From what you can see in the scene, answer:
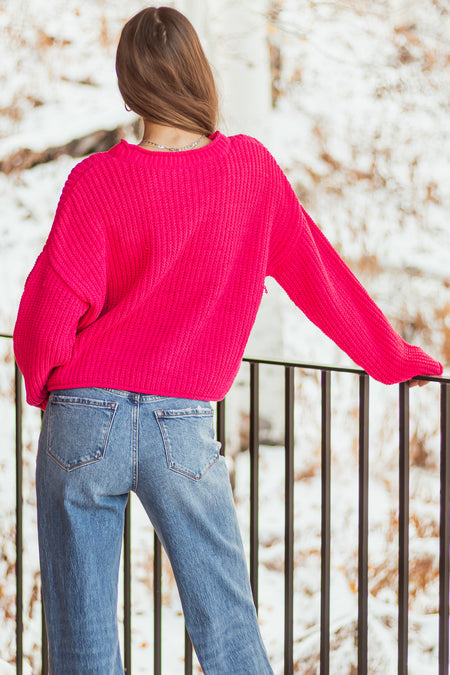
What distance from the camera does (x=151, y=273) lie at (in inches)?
42.1

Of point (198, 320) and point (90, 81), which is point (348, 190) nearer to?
point (90, 81)

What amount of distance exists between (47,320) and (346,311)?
1.70ft

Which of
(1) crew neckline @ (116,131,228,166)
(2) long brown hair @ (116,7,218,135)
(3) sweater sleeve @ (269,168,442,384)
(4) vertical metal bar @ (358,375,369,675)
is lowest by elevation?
(4) vertical metal bar @ (358,375,369,675)

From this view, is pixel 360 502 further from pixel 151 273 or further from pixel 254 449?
pixel 151 273

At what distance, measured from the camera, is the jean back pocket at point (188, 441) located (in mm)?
1099

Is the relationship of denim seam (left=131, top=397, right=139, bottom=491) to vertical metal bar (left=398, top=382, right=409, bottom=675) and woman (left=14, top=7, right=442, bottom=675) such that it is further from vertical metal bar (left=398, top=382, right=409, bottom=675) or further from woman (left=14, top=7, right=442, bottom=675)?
vertical metal bar (left=398, top=382, right=409, bottom=675)

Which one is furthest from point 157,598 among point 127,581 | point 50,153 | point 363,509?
point 50,153

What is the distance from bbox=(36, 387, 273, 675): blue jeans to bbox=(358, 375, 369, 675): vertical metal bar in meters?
0.35

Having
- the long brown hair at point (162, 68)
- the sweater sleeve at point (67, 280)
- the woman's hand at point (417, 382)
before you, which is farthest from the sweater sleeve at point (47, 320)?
the woman's hand at point (417, 382)

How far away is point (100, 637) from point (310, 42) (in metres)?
5.65

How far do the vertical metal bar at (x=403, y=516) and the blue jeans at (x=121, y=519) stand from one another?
39cm

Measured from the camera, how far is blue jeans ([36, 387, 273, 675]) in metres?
1.09

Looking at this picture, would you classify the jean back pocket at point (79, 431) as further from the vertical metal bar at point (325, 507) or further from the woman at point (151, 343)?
the vertical metal bar at point (325, 507)

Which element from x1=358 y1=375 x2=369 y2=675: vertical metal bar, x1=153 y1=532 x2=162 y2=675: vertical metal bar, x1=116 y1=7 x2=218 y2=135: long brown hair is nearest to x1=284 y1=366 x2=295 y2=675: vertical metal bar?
x1=358 y1=375 x2=369 y2=675: vertical metal bar
